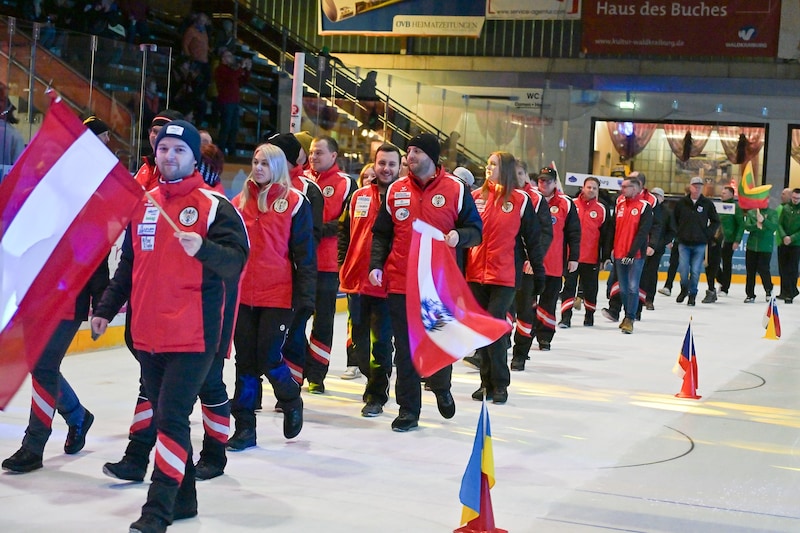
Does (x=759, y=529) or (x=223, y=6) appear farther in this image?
(x=223, y=6)

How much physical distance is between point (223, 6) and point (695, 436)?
57.6 ft

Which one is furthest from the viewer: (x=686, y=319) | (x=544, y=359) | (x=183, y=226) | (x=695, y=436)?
(x=686, y=319)

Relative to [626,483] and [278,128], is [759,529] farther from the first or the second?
[278,128]

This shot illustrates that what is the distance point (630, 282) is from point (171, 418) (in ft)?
32.9

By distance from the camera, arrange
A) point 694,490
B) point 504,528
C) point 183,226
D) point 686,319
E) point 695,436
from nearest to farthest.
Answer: point 183,226 < point 504,528 < point 694,490 < point 695,436 < point 686,319

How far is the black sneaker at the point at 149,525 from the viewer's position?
14.3 ft

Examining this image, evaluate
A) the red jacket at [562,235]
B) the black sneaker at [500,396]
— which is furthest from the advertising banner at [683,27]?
the black sneaker at [500,396]

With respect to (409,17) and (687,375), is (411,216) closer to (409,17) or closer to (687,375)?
(687,375)

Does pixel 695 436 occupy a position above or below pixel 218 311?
below

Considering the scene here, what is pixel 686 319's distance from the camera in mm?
15609

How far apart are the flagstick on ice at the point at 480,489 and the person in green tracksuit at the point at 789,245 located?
15745 millimetres

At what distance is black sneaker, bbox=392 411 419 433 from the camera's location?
704 centimetres

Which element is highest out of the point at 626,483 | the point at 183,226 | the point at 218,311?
the point at 183,226

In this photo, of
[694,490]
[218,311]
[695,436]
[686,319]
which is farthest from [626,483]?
[686,319]
